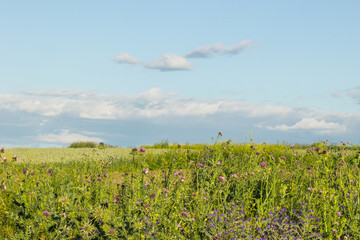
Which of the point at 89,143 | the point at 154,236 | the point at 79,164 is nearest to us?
the point at 154,236

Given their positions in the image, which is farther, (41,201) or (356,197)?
(356,197)

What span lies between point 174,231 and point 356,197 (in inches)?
139

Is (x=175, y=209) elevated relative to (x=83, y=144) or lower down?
lower down

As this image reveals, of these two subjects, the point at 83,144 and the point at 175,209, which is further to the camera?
the point at 83,144

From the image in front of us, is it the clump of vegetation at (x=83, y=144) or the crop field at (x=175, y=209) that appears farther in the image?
the clump of vegetation at (x=83, y=144)

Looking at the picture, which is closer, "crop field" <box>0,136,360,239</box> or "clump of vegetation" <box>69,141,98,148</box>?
"crop field" <box>0,136,360,239</box>

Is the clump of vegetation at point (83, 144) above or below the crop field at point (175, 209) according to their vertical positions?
above

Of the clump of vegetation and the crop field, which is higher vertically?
the clump of vegetation

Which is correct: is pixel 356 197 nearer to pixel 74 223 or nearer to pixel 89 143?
pixel 74 223

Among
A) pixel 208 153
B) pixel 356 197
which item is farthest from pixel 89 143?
pixel 356 197

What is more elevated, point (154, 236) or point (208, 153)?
Answer: point (208, 153)

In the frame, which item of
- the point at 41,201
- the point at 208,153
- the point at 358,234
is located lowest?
the point at 358,234

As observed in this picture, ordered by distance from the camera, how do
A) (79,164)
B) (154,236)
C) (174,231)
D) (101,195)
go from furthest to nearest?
(79,164) < (101,195) < (174,231) < (154,236)

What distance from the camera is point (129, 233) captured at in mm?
4098
